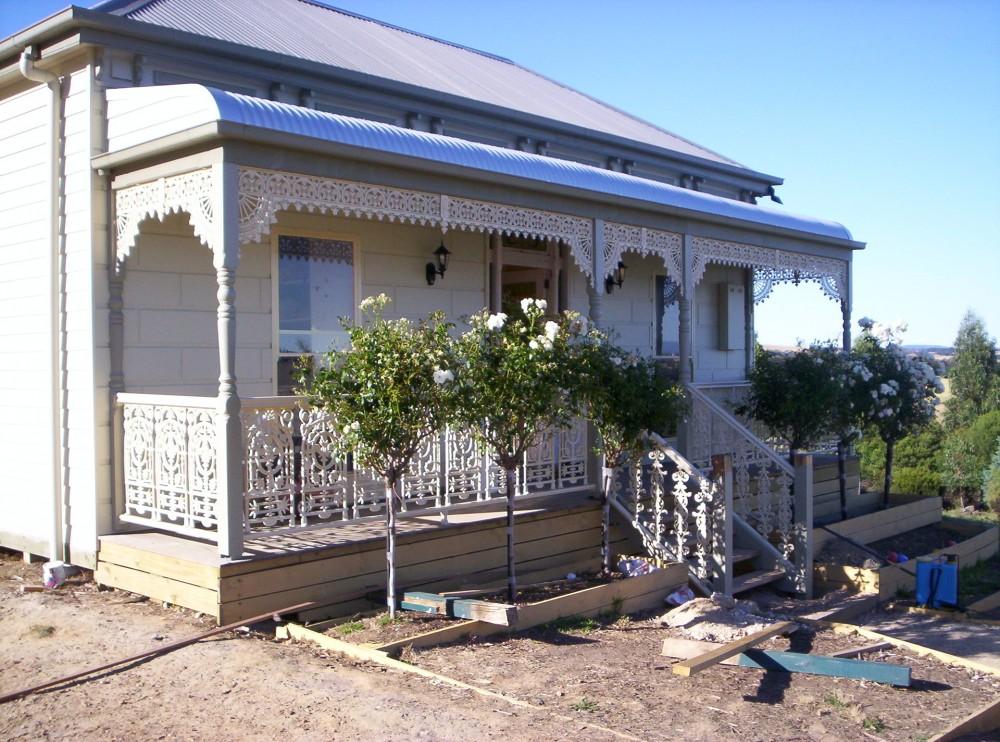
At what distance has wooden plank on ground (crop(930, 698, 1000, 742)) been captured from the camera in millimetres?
5336

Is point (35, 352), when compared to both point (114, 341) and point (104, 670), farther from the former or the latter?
point (104, 670)

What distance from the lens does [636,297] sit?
43.2 feet

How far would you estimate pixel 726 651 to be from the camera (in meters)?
6.25

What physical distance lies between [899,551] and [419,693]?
8.66 m

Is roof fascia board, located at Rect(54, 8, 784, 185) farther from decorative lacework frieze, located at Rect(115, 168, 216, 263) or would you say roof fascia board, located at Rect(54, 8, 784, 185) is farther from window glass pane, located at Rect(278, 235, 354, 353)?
window glass pane, located at Rect(278, 235, 354, 353)

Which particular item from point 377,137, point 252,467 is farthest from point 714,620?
point 377,137

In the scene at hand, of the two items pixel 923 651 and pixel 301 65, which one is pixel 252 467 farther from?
pixel 923 651

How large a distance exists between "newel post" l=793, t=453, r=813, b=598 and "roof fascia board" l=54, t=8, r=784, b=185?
5.11 metres

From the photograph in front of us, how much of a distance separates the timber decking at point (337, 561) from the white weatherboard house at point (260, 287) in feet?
0.08

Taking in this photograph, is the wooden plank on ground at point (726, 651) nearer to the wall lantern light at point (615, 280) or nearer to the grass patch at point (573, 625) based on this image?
the grass patch at point (573, 625)

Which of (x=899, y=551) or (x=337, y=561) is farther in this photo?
(x=899, y=551)

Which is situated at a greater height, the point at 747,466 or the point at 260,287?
the point at 260,287

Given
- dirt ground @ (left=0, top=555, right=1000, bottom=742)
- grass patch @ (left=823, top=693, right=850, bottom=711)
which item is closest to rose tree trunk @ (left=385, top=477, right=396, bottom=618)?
dirt ground @ (left=0, top=555, right=1000, bottom=742)

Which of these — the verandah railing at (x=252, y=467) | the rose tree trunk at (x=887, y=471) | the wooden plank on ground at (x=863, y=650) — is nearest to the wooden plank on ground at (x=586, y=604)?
the verandah railing at (x=252, y=467)
